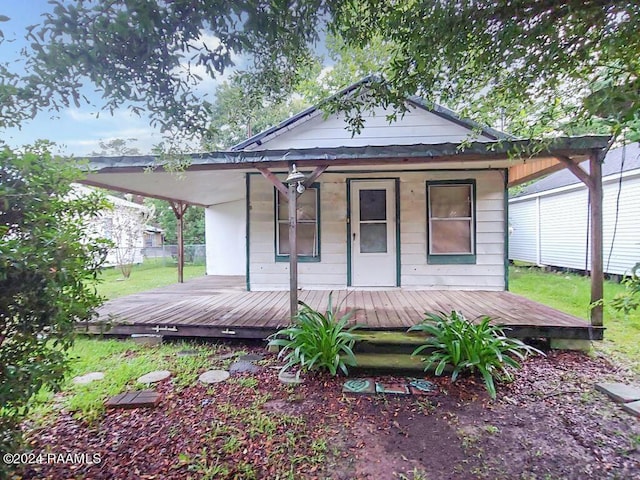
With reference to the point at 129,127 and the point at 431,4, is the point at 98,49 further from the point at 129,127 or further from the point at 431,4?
the point at 431,4

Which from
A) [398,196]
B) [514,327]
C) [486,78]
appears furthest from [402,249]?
[486,78]

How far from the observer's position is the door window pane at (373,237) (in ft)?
20.3

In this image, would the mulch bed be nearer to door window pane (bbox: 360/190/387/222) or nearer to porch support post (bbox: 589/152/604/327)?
porch support post (bbox: 589/152/604/327)

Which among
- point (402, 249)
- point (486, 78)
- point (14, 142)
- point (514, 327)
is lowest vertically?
point (514, 327)

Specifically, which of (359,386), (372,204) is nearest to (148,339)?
(359,386)

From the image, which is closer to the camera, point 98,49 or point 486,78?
point 98,49

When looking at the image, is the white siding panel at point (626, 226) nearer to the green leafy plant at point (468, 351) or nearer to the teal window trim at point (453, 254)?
the teal window trim at point (453, 254)

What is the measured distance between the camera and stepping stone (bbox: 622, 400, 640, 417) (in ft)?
8.48

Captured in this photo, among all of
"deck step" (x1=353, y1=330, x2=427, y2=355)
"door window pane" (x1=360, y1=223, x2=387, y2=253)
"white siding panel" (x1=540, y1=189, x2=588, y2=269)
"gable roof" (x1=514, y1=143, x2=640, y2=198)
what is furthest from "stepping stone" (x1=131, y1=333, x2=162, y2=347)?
"white siding panel" (x1=540, y1=189, x2=588, y2=269)

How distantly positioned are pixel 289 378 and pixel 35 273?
2.26 meters

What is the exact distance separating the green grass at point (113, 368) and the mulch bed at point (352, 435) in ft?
0.58

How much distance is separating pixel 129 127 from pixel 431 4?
2218 millimetres

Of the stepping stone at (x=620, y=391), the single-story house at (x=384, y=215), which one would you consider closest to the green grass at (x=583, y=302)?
the stepping stone at (x=620, y=391)

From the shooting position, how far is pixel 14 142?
1.69m
